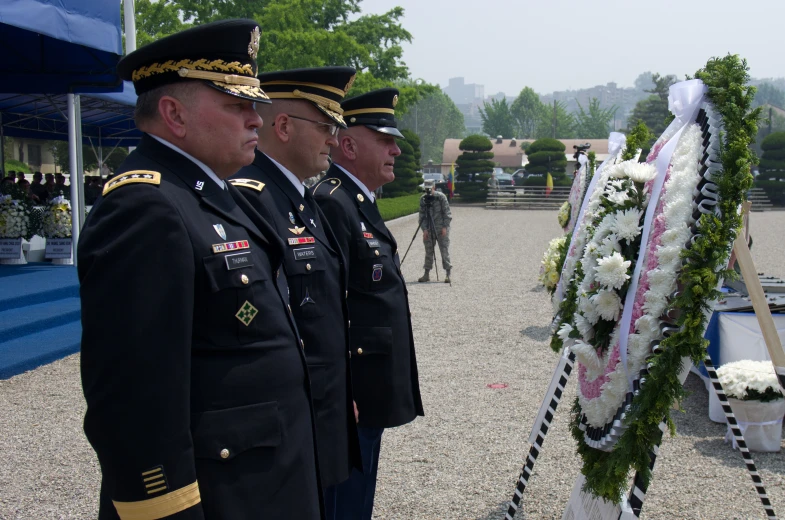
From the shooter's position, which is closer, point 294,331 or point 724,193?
point 294,331

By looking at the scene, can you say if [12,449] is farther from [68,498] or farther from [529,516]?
[529,516]

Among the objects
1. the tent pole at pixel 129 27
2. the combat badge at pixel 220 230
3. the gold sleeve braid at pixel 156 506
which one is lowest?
the gold sleeve braid at pixel 156 506

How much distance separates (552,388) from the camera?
397cm

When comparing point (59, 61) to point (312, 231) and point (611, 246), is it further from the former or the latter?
point (611, 246)

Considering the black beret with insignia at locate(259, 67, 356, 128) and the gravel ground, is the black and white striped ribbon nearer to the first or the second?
the gravel ground

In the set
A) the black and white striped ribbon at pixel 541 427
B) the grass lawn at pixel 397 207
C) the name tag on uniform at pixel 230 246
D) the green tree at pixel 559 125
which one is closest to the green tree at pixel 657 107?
the green tree at pixel 559 125

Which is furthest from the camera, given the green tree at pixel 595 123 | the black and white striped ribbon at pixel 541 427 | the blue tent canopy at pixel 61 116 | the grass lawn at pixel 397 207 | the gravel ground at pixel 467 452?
the green tree at pixel 595 123

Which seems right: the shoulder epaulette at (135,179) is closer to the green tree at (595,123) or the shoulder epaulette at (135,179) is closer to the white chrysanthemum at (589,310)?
the white chrysanthemum at (589,310)

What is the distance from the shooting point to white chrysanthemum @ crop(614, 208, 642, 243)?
3.13 meters

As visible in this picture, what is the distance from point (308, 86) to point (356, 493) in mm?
1696

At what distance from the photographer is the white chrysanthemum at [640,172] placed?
3168 mm

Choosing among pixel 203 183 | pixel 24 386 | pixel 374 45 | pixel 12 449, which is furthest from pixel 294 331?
pixel 374 45

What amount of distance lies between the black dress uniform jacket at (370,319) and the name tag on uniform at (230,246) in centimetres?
127

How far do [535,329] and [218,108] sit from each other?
25.2ft
